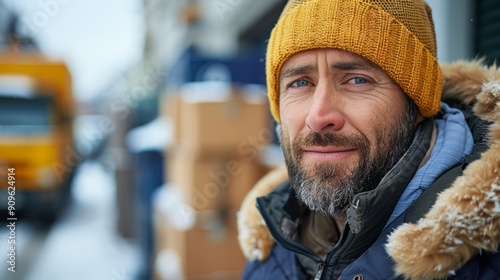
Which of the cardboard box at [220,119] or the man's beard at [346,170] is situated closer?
the man's beard at [346,170]

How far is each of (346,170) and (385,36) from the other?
40cm

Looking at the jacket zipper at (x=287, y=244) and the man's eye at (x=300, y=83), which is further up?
the man's eye at (x=300, y=83)

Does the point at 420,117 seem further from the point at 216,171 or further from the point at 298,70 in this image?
the point at 216,171

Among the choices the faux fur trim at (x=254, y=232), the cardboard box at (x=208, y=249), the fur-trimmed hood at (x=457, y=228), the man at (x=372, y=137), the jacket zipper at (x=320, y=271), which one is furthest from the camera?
the cardboard box at (x=208, y=249)

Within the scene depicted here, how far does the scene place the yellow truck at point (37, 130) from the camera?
6.73 metres

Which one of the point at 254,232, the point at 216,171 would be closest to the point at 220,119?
the point at 216,171

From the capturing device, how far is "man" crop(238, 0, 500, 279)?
1141mm

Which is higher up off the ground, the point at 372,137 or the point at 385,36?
the point at 385,36

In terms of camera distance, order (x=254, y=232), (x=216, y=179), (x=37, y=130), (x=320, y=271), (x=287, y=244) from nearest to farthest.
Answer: (x=320, y=271) → (x=287, y=244) → (x=254, y=232) → (x=216, y=179) → (x=37, y=130)

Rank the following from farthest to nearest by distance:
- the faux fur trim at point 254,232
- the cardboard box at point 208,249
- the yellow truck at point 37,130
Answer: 1. the yellow truck at point 37,130
2. the cardboard box at point 208,249
3. the faux fur trim at point 254,232

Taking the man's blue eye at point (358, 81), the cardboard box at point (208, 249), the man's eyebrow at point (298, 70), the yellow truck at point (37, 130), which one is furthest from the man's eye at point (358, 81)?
the yellow truck at point (37, 130)

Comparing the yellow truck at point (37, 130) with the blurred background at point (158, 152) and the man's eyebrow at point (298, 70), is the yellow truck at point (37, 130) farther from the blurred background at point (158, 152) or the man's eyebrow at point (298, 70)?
the man's eyebrow at point (298, 70)

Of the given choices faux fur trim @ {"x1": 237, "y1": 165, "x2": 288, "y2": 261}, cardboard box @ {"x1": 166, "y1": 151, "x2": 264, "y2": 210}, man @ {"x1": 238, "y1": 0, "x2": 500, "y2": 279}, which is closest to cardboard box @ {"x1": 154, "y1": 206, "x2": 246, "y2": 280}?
cardboard box @ {"x1": 166, "y1": 151, "x2": 264, "y2": 210}

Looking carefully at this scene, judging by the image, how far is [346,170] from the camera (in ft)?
4.34
